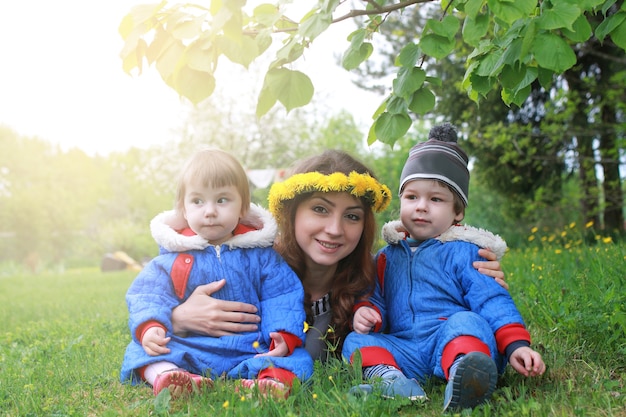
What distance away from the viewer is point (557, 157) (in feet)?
27.6

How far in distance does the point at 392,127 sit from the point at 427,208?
1.38ft

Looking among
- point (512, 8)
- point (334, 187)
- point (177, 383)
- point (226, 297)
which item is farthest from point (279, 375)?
point (512, 8)

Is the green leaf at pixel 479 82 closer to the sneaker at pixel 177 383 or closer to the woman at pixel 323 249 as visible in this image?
the woman at pixel 323 249

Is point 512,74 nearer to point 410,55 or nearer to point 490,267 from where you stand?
point 410,55

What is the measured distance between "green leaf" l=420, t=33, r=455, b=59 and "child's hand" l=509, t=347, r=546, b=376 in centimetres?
119

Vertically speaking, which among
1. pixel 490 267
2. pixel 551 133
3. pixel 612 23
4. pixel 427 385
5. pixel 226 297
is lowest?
pixel 427 385

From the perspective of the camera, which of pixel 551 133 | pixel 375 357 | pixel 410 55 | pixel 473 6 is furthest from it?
pixel 551 133

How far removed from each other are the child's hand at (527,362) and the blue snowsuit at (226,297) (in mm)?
856

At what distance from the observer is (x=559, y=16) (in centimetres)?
167

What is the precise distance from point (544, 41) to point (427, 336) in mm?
1337

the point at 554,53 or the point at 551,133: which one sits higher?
the point at 551,133

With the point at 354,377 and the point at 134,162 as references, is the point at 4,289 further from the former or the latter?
the point at 134,162

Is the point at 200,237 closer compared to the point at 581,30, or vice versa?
the point at 581,30

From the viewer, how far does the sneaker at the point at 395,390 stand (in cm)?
212
